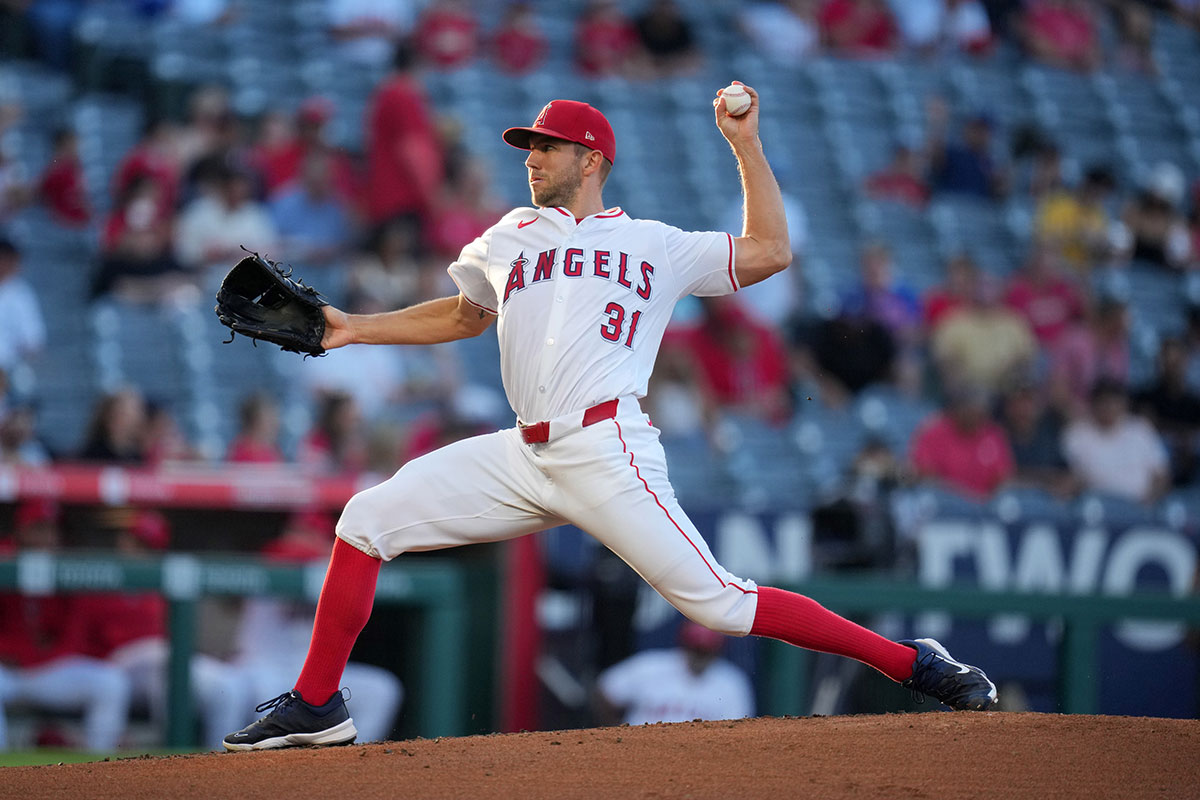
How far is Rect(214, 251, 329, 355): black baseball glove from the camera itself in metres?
3.88

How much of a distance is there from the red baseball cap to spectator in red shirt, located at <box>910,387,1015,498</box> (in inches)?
188

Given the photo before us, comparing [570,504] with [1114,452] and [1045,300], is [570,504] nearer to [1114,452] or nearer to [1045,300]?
[1114,452]

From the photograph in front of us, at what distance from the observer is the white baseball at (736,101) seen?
3.75 m

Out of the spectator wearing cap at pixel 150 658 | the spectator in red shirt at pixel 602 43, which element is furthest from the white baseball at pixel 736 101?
the spectator in red shirt at pixel 602 43

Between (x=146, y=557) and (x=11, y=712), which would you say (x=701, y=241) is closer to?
(x=146, y=557)

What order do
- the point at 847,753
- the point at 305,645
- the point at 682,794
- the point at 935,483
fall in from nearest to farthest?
1. the point at 682,794
2. the point at 847,753
3. the point at 305,645
4. the point at 935,483

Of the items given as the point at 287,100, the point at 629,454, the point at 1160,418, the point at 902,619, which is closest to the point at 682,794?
the point at 629,454

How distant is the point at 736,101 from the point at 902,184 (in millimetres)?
7481

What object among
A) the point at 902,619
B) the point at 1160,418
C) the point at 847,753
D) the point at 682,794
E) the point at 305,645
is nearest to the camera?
the point at 682,794

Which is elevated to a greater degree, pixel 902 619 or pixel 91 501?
pixel 91 501

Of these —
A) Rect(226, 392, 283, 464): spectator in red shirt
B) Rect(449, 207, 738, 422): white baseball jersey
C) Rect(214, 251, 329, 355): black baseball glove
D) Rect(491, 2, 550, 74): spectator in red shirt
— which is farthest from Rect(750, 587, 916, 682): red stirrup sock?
Rect(491, 2, 550, 74): spectator in red shirt

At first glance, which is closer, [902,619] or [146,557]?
[146,557]

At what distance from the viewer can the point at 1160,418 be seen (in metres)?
9.14

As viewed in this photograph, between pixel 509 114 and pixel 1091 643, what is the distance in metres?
5.80
